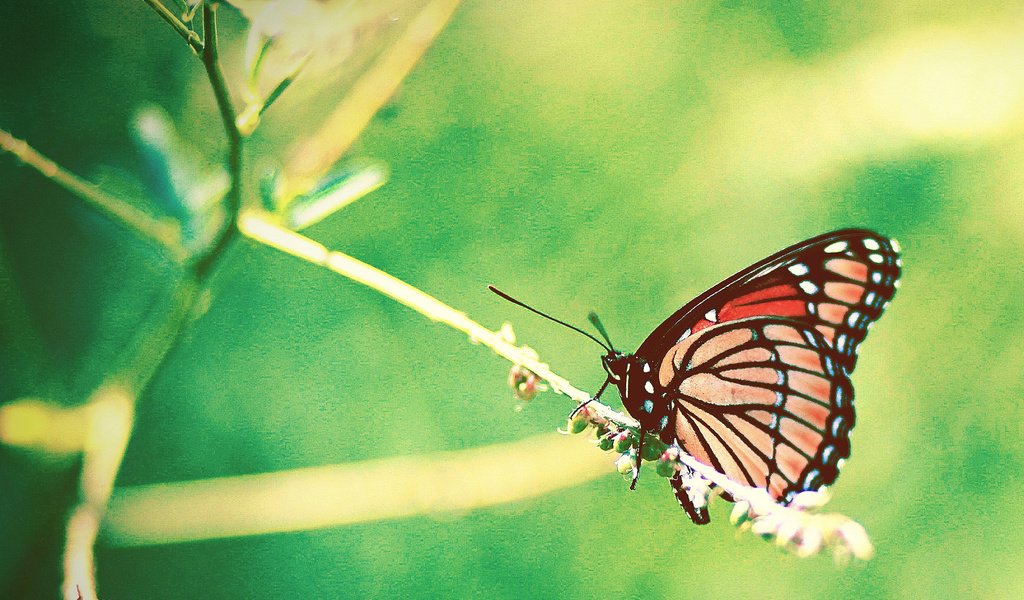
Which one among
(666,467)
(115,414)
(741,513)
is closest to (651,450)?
(666,467)

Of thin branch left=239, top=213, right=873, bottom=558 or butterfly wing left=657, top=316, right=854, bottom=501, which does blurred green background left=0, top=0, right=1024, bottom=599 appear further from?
thin branch left=239, top=213, right=873, bottom=558

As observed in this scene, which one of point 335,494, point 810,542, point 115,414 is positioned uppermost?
point 810,542

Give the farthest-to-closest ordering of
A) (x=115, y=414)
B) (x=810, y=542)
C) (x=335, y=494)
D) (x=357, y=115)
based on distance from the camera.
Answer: (x=335, y=494) → (x=357, y=115) → (x=115, y=414) → (x=810, y=542)

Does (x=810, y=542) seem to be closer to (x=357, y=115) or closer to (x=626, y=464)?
(x=626, y=464)

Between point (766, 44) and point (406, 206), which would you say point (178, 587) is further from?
point (766, 44)

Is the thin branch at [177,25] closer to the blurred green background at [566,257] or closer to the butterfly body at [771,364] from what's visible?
the butterfly body at [771,364]

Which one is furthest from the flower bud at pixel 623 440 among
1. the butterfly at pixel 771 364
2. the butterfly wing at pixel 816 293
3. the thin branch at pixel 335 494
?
the thin branch at pixel 335 494

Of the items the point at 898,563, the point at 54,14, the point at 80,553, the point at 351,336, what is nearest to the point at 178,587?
the point at 351,336
